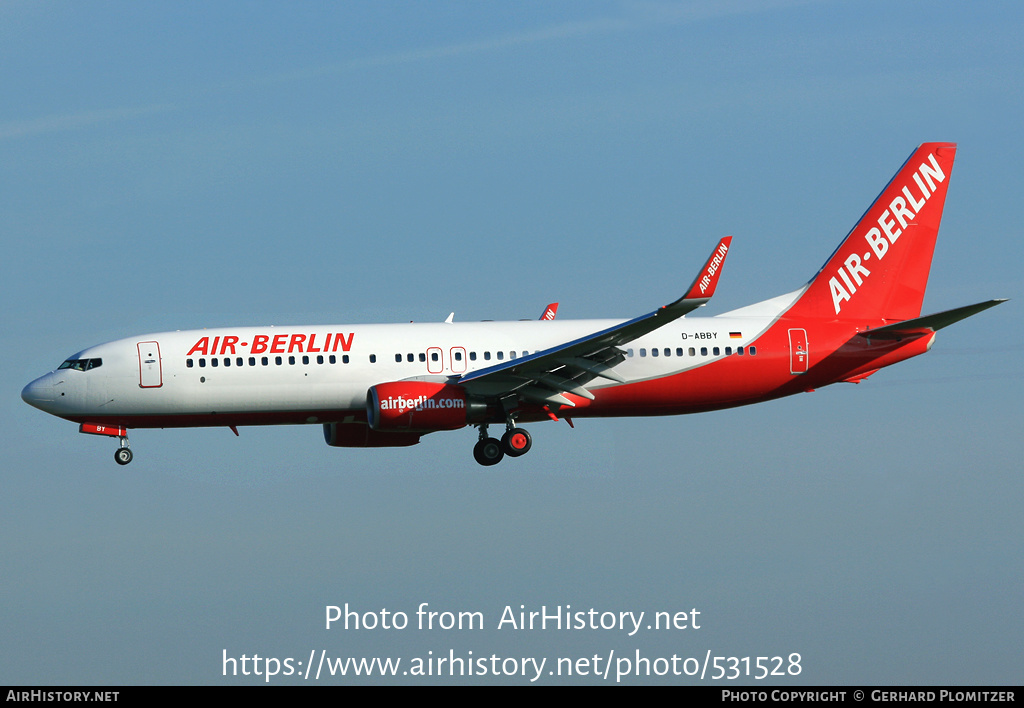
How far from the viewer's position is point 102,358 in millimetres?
42062

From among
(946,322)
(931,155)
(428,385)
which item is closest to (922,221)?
(931,155)

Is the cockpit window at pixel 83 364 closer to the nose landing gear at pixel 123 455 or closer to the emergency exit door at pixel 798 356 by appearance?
the nose landing gear at pixel 123 455

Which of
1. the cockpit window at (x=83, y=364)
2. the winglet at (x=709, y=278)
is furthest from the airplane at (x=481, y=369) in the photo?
the winglet at (x=709, y=278)

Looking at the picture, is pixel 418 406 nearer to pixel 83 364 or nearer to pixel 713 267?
pixel 713 267

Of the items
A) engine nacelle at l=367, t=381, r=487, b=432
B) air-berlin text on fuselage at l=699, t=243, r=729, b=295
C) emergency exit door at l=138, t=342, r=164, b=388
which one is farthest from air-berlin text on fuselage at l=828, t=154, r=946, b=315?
emergency exit door at l=138, t=342, r=164, b=388

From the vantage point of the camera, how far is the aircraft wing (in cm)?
3928

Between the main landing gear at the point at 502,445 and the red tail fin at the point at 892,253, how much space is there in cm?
1013

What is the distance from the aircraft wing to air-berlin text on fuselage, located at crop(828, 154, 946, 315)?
8.79 metres

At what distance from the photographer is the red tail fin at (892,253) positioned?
149 feet

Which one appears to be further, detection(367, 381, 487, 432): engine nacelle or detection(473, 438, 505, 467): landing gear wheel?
detection(473, 438, 505, 467): landing gear wheel

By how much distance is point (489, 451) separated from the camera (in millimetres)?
43219

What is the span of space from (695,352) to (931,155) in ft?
38.9

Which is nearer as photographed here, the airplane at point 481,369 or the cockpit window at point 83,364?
the airplane at point 481,369

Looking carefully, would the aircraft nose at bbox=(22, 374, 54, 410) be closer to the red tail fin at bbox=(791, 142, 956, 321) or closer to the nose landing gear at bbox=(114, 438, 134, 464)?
the nose landing gear at bbox=(114, 438, 134, 464)
